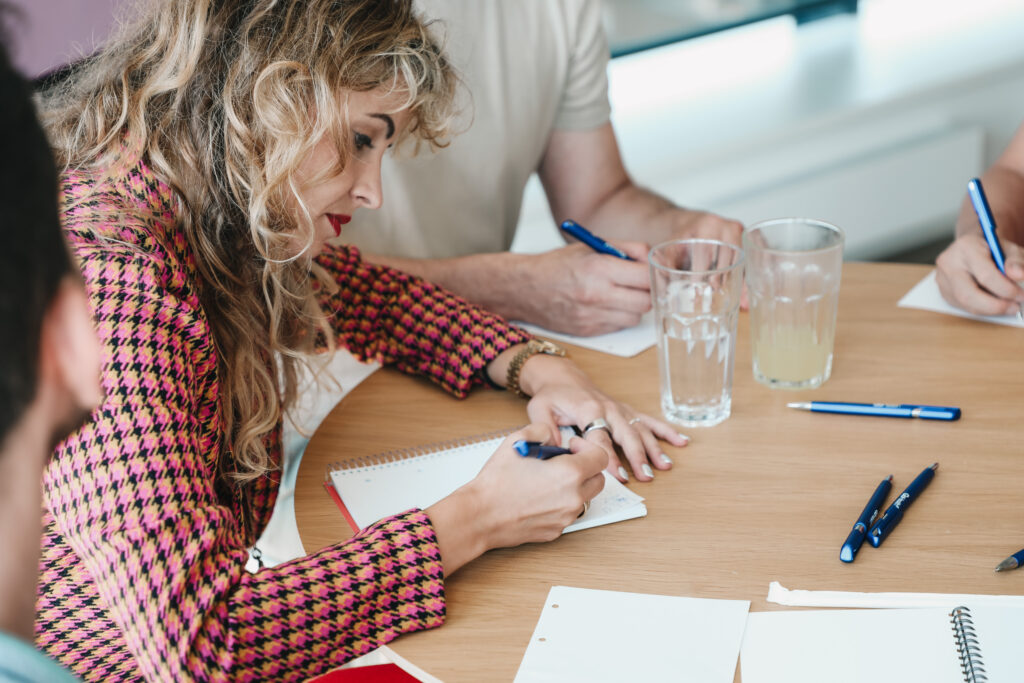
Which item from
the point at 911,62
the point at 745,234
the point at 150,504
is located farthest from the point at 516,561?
the point at 911,62

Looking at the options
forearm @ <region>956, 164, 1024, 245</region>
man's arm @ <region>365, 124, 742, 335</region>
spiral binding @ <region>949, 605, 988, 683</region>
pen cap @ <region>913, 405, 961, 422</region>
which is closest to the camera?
spiral binding @ <region>949, 605, 988, 683</region>

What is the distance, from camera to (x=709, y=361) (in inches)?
43.7

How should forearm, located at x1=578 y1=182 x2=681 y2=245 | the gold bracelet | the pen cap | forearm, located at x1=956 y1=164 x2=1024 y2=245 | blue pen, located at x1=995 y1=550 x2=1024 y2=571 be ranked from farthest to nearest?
forearm, located at x1=578 y1=182 x2=681 y2=245 < forearm, located at x1=956 y1=164 x2=1024 y2=245 < the gold bracelet < the pen cap < blue pen, located at x1=995 y1=550 x2=1024 y2=571

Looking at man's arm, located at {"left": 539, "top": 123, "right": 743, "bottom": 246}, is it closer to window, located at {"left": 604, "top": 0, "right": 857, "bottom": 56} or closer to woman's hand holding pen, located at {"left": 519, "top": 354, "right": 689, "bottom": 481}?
woman's hand holding pen, located at {"left": 519, "top": 354, "right": 689, "bottom": 481}

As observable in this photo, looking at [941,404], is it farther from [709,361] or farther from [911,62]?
[911,62]

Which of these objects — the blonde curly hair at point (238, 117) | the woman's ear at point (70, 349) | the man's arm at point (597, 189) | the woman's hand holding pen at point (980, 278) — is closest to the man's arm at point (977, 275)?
the woman's hand holding pen at point (980, 278)

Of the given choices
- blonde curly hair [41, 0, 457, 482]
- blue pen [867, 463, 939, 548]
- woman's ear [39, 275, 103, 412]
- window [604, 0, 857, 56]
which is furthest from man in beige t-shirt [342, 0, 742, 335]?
window [604, 0, 857, 56]

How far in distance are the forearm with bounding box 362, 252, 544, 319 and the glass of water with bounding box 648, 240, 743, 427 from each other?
13.9 inches

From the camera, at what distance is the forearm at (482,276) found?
4.78ft

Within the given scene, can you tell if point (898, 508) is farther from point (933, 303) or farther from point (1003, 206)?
point (1003, 206)

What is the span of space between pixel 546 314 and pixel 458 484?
0.44 meters

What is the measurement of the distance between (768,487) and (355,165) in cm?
54

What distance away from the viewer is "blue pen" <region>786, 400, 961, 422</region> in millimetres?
1073

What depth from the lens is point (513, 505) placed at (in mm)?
903
